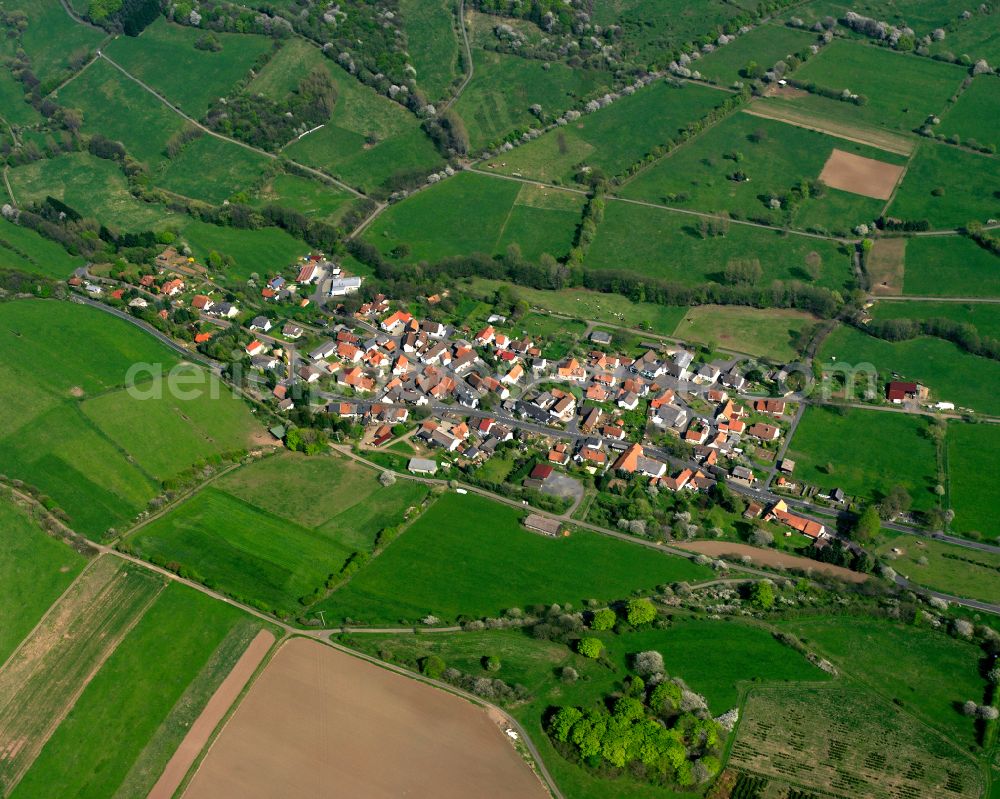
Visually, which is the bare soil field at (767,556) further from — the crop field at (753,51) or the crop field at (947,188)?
the crop field at (753,51)

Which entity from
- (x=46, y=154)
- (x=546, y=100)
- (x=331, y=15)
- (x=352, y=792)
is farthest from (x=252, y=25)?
(x=352, y=792)

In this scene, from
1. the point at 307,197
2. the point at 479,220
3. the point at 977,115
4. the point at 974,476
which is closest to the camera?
the point at 974,476

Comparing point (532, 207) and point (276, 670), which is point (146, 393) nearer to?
point (276, 670)

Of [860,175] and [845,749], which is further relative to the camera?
[860,175]

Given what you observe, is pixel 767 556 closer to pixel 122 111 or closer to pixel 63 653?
pixel 63 653

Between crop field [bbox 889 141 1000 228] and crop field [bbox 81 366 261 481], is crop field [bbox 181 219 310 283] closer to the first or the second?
crop field [bbox 81 366 261 481]

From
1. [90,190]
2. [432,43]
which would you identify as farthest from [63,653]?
[432,43]

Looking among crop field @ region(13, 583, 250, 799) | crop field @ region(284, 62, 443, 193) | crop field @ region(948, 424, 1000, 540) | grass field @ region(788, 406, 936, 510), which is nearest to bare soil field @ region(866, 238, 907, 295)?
grass field @ region(788, 406, 936, 510)
